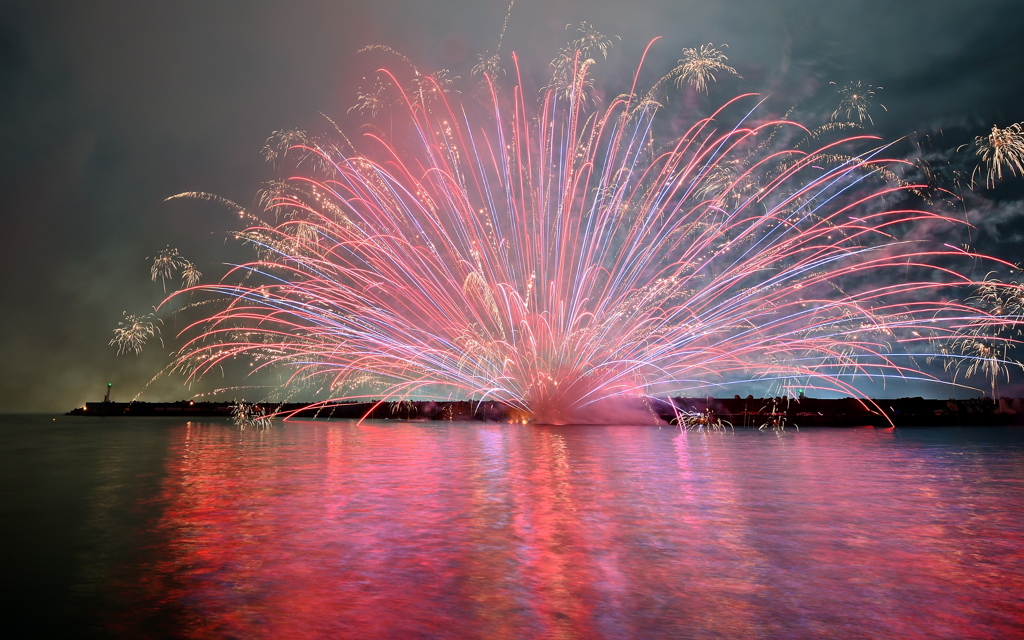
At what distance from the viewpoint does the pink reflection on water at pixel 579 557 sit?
17.3 feet

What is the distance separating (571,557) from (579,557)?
89 millimetres

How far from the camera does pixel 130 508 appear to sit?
35.2 feet

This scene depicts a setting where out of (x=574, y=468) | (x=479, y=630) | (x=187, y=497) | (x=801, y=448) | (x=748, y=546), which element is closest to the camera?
(x=479, y=630)

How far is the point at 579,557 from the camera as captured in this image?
24.8 feet

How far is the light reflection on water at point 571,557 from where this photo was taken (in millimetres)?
5254

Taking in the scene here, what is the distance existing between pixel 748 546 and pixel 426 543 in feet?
12.7

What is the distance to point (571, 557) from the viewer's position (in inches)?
297

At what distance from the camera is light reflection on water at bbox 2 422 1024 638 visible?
5254 millimetres

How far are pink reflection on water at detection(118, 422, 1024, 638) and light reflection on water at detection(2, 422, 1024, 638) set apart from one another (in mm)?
33

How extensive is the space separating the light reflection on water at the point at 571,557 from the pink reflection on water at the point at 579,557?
0.03 meters

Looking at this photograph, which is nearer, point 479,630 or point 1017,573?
point 479,630

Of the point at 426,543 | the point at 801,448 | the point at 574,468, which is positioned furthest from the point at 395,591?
the point at 801,448

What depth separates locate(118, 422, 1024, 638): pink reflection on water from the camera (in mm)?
5262

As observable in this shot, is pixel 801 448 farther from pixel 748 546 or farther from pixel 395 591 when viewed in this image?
pixel 395 591
